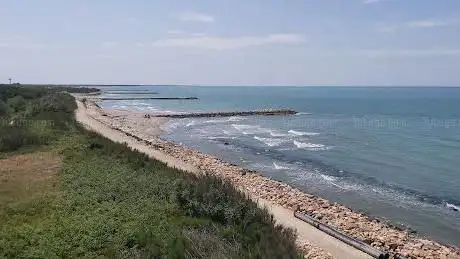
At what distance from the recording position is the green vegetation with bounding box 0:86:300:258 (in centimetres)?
1283

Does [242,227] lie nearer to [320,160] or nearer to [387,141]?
[320,160]

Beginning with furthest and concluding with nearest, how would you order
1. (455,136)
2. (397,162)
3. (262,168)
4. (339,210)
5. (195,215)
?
(455,136)
(397,162)
(262,168)
(339,210)
(195,215)

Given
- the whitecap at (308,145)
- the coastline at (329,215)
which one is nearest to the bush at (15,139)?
the coastline at (329,215)

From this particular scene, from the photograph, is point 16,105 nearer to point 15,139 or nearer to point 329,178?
point 15,139

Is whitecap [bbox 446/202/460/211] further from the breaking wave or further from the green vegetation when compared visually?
the breaking wave

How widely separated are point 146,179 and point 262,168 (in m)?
15.5

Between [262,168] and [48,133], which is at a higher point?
[48,133]

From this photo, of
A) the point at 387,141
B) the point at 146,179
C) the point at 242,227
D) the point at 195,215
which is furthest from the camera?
the point at 387,141

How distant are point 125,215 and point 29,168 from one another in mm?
11627

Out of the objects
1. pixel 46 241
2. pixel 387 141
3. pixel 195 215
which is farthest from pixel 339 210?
pixel 387 141

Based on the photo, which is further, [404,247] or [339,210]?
[339,210]

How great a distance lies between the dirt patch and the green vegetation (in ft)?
0.18

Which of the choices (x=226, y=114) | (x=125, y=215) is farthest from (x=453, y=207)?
(x=226, y=114)

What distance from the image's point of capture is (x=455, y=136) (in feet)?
190
